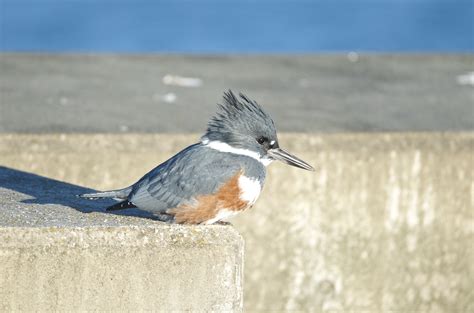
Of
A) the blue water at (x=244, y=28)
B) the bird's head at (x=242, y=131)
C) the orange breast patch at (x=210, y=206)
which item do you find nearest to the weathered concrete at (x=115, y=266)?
the orange breast patch at (x=210, y=206)

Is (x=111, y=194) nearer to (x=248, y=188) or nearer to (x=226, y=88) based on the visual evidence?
(x=248, y=188)

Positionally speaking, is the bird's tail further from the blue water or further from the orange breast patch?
the blue water

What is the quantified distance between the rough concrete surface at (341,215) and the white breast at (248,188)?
1640mm

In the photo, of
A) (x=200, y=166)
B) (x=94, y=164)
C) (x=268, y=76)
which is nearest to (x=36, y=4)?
(x=268, y=76)

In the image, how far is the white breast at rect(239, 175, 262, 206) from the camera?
15.0ft

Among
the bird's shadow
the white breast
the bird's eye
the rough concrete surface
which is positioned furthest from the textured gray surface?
the white breast

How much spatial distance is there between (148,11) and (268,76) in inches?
577

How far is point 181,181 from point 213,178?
136 mm

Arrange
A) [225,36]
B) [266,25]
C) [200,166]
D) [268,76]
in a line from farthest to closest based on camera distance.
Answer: [266,25] < [225,36] < [268,76] < [200,166]

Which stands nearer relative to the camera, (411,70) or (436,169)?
(436,169)

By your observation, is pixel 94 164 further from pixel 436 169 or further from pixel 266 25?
pixel 266 25

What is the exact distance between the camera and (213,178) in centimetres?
455

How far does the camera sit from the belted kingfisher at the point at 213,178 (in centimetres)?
451

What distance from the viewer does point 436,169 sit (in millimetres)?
6461
